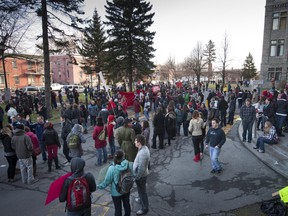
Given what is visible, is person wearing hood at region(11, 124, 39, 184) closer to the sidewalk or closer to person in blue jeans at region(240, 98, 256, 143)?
the sidewalk

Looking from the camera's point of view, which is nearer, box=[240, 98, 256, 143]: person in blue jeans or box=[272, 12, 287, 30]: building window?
box=[240, 98, 256, 143]: person in blue jeans

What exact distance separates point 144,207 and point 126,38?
22774 mm

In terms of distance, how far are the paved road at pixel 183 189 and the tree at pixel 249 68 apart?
56630 millimetres

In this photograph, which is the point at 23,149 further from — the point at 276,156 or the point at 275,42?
the point at 275,42

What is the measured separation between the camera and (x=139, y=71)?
25469 mm

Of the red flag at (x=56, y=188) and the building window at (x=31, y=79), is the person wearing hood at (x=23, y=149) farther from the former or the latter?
the building window at (x=31, y=79)

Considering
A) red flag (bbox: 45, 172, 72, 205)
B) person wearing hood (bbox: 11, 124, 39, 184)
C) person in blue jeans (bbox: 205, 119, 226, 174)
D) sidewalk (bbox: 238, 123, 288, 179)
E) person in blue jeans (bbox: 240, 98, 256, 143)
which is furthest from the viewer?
person in blue jeans (bbox: 240, 98, 256, 143)

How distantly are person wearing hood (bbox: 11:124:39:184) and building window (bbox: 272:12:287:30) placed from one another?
3668 centimetres

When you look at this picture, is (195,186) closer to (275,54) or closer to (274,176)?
(274,176)

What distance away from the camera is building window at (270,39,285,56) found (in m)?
31.1

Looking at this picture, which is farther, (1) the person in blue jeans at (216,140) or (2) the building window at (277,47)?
(2) the building window at (277,47)

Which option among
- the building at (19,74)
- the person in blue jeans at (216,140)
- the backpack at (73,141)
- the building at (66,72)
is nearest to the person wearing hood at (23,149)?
the backpack at (73,141)

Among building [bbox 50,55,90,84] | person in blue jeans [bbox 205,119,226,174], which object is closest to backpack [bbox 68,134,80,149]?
person in blue jeans [bbox 205,119,226,174]

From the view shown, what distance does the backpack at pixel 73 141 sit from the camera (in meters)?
6.35
